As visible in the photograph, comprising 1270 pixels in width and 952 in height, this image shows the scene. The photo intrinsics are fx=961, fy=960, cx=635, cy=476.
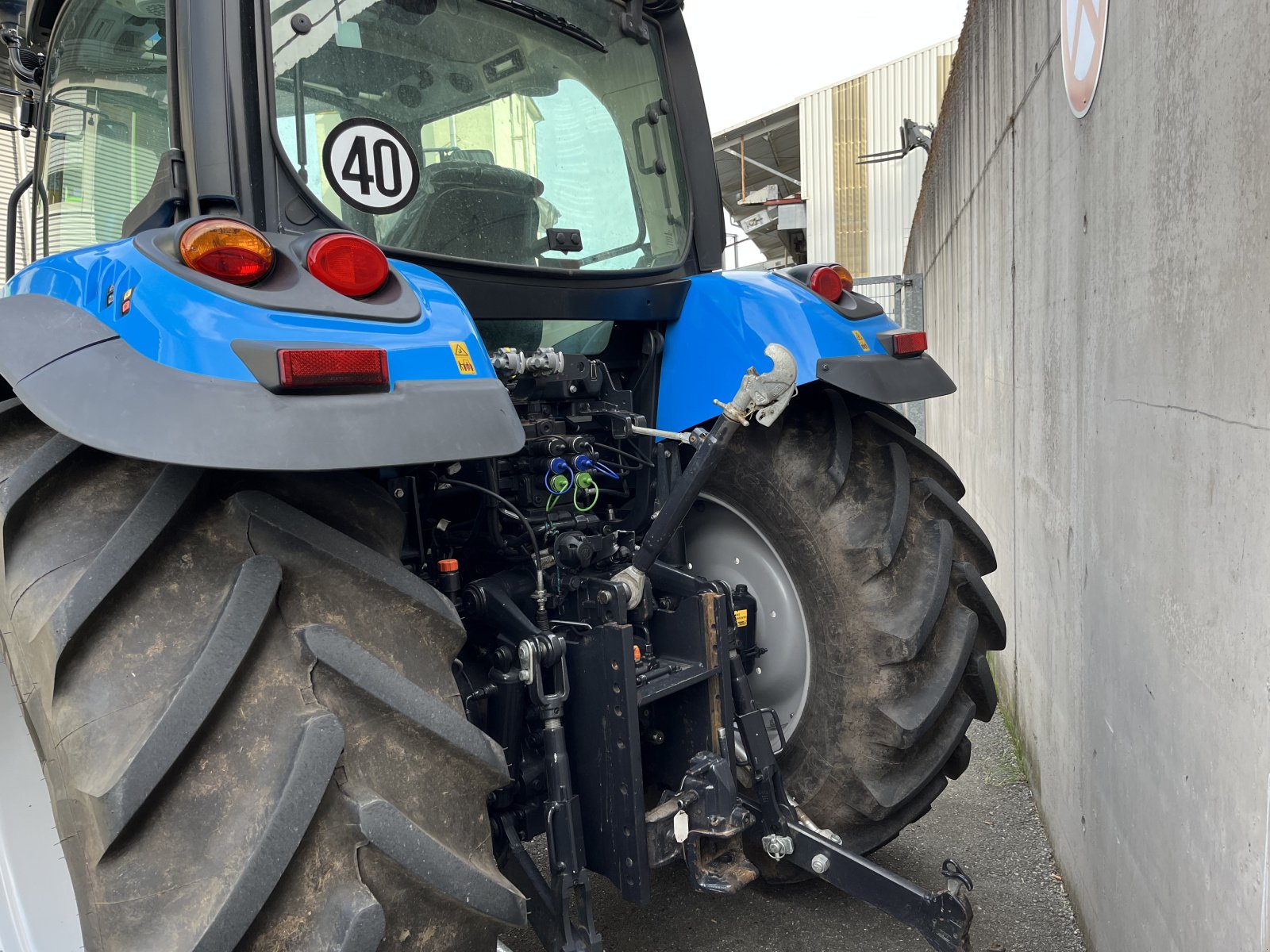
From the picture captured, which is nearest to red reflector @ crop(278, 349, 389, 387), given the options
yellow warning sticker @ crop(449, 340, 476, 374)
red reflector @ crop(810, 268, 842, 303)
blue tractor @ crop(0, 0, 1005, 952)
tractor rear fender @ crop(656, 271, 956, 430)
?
blue tractor @ crop(0, 0, 1005, 952)

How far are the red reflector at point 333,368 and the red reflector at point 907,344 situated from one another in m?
1.41

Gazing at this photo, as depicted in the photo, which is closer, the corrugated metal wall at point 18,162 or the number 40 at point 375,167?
the number 40 at point 375,167

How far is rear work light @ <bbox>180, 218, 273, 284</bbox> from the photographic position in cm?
145

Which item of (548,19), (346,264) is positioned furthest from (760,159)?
(346,264)

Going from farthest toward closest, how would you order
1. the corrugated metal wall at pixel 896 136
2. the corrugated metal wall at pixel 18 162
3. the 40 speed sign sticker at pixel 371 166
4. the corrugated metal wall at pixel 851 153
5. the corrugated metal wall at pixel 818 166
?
the corrugated metal wall at pixel 818 166 < the corrugated metal wall at pixel 851 153 < the corrugated metal wall at pixel 896 136 < the corrugated metal wall at pixel 18 162 < the 40 speed sign sticker at pixel 371 166

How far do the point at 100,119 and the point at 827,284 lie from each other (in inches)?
69.4

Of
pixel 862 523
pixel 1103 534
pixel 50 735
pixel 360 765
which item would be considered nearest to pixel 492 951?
pixel 360 765

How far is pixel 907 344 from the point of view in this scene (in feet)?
7.91

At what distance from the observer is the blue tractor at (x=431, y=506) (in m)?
1.29

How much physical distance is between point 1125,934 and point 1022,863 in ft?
2.68

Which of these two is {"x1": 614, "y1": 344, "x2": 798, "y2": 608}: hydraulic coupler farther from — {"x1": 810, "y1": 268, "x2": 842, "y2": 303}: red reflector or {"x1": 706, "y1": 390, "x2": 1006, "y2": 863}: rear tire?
{"x1": 810, "y1": 268, "x2": 842, "y2": 303}: red reflector

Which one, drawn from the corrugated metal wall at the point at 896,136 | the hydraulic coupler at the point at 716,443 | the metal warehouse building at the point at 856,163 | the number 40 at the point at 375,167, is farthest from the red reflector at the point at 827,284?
the corrugated metal wall at the point at 896,136

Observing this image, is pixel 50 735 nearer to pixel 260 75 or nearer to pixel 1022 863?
pixel 260 75

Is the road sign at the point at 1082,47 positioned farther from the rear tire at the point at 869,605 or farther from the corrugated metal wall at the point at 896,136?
the corrugated metal wall at the point at 896,136
